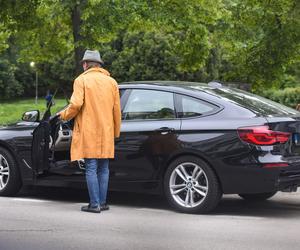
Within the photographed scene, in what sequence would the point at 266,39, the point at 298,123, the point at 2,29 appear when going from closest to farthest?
the point at 298,123 → the point at 266,39 → the point at 2,29

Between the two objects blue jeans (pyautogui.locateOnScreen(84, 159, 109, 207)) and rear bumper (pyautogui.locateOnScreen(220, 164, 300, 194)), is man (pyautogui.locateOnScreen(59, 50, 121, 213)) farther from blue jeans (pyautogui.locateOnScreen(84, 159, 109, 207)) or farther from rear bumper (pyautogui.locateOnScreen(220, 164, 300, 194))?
rear bumper (pyautogui.locateOnScreen(220, 164, 300, 194))

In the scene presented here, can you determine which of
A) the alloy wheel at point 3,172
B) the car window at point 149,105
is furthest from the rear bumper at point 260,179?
the alloy wheel at point 3,172

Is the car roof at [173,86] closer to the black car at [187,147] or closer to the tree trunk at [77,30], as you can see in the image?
the black car at [187,147]

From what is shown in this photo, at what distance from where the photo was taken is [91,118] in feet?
23.8

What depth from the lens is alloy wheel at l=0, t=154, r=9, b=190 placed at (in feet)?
27.7

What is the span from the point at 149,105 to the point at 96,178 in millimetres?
1070

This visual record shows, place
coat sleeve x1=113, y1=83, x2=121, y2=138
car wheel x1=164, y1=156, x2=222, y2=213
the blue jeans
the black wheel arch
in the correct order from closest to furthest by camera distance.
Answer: car wheel x1=164, y1=156, x2=222, y2=213 → the blue jeans → coat sleeve x1=113, y1=83, x2=121, y2=138 → the black wheel arch

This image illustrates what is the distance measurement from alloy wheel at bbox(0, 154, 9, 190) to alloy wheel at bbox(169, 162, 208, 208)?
91.5 inches

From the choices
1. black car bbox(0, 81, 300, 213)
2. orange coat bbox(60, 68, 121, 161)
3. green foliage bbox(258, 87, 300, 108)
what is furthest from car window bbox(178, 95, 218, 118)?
green foliage bbox(258, 87, 300, 108)

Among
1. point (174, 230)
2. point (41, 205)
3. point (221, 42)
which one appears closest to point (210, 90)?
point (174, 230)

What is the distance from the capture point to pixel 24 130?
27.3 feet

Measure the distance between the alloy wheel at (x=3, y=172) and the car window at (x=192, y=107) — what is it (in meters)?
2.47

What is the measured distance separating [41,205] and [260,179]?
268 centimetres

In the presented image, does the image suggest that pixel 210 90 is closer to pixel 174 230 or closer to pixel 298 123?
pixel 298 123
